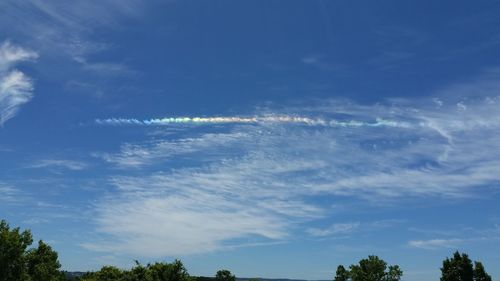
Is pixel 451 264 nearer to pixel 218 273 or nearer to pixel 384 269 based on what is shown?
pixel 384 269

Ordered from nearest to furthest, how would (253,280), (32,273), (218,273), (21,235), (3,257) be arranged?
1. (3,257)
2. (21,235)
3. (32,273)
4. (253,280)
5. (218,273)

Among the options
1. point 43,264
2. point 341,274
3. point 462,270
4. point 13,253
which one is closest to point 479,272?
point 462,270

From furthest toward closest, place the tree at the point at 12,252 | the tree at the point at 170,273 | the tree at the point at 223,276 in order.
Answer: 1. the tree at the point at 223,276
2. the tree at the point at 170,273
3. the tree at the point at 12,252

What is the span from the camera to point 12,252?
175 feet

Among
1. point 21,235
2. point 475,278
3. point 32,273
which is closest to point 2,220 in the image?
point 21,235

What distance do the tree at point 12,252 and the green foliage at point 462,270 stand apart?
49767 mm

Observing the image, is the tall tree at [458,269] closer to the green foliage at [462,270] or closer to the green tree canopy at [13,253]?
the green foliage at [462,270]

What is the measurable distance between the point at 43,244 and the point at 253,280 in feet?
118

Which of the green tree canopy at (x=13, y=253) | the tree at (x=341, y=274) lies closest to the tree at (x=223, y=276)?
the tree at (x=341, y=274)

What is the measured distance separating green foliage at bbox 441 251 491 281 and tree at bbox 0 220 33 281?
→ 49767 mm

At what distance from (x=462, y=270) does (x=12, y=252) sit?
51.4m

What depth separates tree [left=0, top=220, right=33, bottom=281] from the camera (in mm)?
52812

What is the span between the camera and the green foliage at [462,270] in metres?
54.8

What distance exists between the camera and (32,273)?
70312 millimetres
